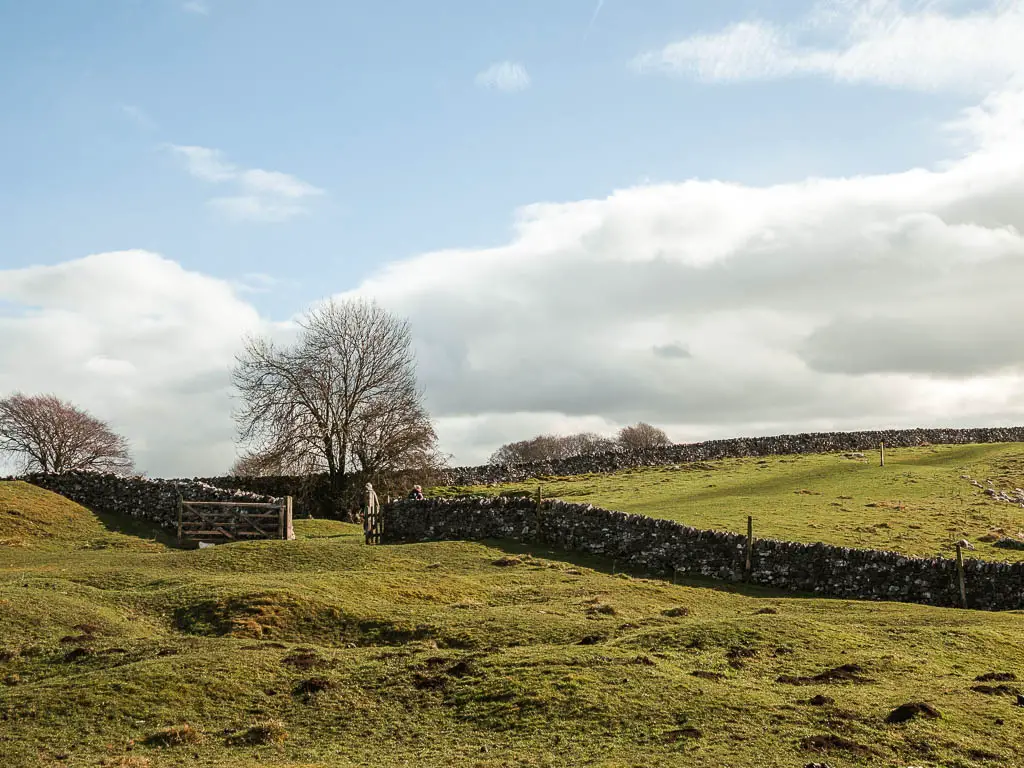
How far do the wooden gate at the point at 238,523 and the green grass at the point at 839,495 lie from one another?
652 inches

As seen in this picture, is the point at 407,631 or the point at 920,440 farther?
the point at 920,440

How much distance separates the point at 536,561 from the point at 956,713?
20366 millimetres

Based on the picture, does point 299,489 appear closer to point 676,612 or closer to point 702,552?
point 702,552

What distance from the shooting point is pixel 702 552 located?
35062 millimetres

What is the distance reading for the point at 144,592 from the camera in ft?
87.0

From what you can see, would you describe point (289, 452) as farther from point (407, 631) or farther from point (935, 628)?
point (935, 628)

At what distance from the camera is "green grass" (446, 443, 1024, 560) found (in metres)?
38.3

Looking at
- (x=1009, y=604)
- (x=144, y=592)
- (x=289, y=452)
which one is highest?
(x=289, y=452)

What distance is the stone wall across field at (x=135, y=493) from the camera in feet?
150

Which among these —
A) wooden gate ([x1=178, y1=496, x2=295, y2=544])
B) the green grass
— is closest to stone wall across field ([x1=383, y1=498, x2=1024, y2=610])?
the green grass

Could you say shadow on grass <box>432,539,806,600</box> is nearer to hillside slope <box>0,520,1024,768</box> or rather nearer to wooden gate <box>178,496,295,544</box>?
hillside slope <box>0,520,1024,768</box>

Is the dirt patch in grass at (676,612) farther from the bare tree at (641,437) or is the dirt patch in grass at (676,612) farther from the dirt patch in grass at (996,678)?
the bare tree at (641,437)

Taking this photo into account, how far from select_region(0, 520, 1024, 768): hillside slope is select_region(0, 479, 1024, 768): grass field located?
6 cm

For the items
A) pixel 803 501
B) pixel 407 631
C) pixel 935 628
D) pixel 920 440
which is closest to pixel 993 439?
pixel 920 440
